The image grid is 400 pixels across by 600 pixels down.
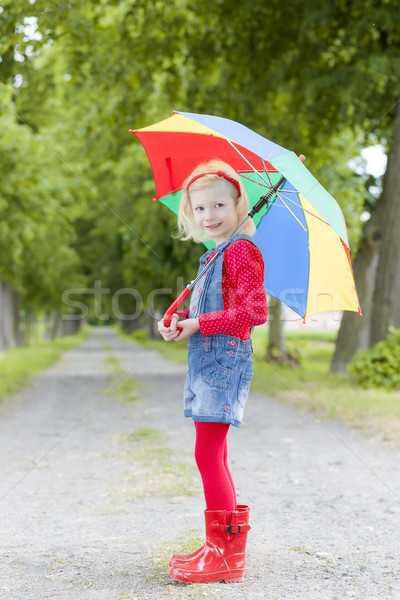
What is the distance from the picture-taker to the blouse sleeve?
276 centimetres

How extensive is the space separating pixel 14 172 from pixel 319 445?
10708 mm

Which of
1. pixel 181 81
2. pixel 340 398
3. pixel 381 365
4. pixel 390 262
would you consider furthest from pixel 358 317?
pixel 181 81

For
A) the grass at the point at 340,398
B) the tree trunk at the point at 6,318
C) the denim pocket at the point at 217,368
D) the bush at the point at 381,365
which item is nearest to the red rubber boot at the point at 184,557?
the denim pocket at the point at 217,368

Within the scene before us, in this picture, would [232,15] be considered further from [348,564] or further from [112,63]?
[348,564]

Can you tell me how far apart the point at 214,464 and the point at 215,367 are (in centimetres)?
44

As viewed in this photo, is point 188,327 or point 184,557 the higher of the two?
point 188,327

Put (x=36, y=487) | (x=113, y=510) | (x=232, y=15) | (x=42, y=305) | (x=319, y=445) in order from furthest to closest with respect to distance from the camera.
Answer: (x=42, y=305) < (x=232, y=15) < (x=319, y=445) < (x=36, y=487) < (x=113, y=510)

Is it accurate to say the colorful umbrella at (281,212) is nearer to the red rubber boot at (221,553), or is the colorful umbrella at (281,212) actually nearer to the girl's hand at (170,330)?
the girl's hand at (170,330)

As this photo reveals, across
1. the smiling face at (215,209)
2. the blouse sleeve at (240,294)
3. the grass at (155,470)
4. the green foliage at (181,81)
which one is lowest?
the grass at (155,470)

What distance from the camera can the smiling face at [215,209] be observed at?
2932mm

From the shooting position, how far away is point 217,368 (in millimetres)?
2836

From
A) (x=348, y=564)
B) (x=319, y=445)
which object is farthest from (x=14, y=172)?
(x=348, y=564)

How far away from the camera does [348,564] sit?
3121 mm

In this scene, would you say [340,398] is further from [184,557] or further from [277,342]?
[277,342]
